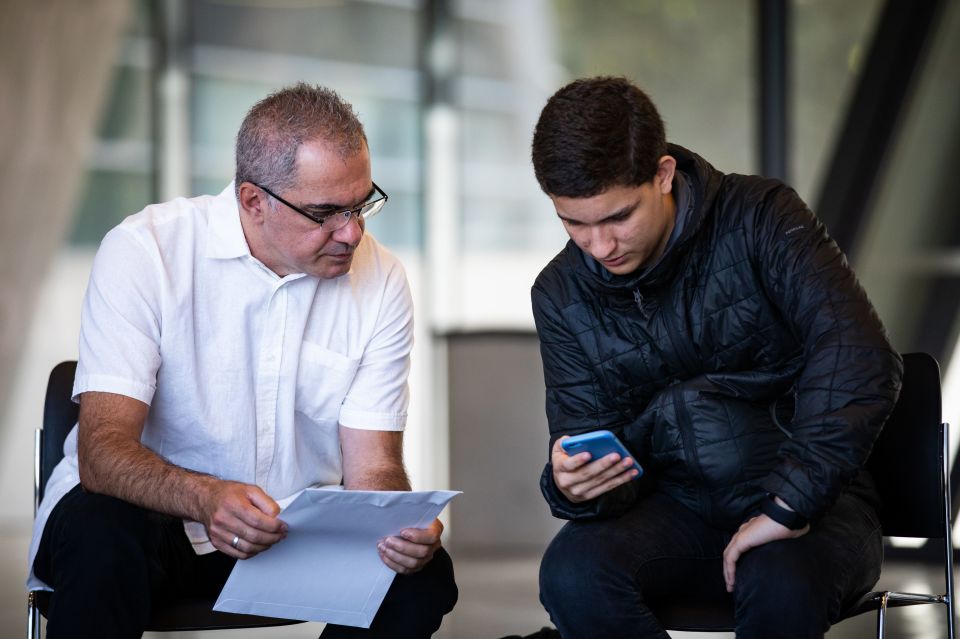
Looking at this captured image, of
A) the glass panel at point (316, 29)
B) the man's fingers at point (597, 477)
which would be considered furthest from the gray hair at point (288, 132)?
the glass panel at point (316, 29)

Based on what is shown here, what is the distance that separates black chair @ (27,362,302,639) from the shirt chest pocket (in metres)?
0.43

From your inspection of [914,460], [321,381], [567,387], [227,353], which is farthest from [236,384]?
[914,460]

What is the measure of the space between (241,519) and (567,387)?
67 centimetres

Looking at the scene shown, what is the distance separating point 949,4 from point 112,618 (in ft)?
14.2

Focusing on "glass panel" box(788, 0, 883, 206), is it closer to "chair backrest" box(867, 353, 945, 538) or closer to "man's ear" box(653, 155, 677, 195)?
"chair backrest" box(867, 353, 945, 538)

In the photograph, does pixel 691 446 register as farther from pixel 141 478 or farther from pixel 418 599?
pixel 141 478

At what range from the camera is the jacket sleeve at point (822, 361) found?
1781 millimetres

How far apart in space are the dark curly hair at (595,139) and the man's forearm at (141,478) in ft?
2.63

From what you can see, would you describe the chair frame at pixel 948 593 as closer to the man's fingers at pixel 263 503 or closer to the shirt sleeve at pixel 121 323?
the man's fingers at pixel 263 503

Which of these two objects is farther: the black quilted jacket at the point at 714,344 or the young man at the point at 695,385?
the black quilted jacket at the point at 714,344

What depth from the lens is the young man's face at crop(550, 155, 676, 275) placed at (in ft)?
6.31

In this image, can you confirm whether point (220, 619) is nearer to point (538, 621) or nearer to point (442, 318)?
point (538, 621)

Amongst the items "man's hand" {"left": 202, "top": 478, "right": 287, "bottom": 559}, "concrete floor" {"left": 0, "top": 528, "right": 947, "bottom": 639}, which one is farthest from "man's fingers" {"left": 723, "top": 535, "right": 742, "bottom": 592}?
"concrete floor" {"left": 0, "top": 528, "right": 947, "bottom": 639}

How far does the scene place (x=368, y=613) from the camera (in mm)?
1973
